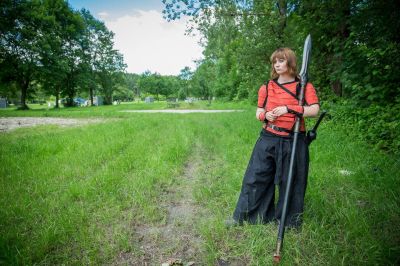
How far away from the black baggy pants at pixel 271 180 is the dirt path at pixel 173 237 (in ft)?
2.15

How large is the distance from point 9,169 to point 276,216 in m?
5.38

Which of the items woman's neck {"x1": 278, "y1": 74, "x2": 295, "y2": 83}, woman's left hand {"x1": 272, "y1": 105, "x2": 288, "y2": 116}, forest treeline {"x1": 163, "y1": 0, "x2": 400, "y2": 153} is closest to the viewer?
woman's left hand {"x1": 272, "y1": 105, "x2": 288, "y2": 116}

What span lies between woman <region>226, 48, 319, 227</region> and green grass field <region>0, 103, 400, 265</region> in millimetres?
223

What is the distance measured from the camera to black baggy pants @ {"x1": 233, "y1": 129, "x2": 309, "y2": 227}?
9.09ft

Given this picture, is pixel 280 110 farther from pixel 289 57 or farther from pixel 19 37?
pixel 19 37

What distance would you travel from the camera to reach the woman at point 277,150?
260 centimetres

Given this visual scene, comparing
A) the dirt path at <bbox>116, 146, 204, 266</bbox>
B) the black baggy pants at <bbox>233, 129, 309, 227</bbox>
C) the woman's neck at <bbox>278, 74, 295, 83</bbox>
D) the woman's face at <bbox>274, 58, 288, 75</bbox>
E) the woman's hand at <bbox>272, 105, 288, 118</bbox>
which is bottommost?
the dirt path at <bbox>116, 146, 204, 266</bbox>

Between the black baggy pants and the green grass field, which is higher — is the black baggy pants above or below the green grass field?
above

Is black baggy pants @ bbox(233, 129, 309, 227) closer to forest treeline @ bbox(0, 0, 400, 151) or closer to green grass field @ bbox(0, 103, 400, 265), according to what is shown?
green grass field @ bbox(0, 103, 400, 265)

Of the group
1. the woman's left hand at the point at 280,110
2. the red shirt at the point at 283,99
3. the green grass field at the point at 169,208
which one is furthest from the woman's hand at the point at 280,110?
the green grass field at the point at 169,208

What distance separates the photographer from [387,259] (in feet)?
7.42

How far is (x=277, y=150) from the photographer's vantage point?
2820 mm

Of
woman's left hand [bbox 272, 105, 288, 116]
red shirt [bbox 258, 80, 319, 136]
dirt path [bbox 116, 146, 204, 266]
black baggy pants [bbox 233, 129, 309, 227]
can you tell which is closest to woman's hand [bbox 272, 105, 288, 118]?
woman's left hand [bbox 272, 105, 288, 116]

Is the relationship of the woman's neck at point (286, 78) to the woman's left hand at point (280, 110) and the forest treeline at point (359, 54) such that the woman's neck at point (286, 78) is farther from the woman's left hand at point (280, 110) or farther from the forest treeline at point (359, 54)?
the forest treeline at point (359, 54)
